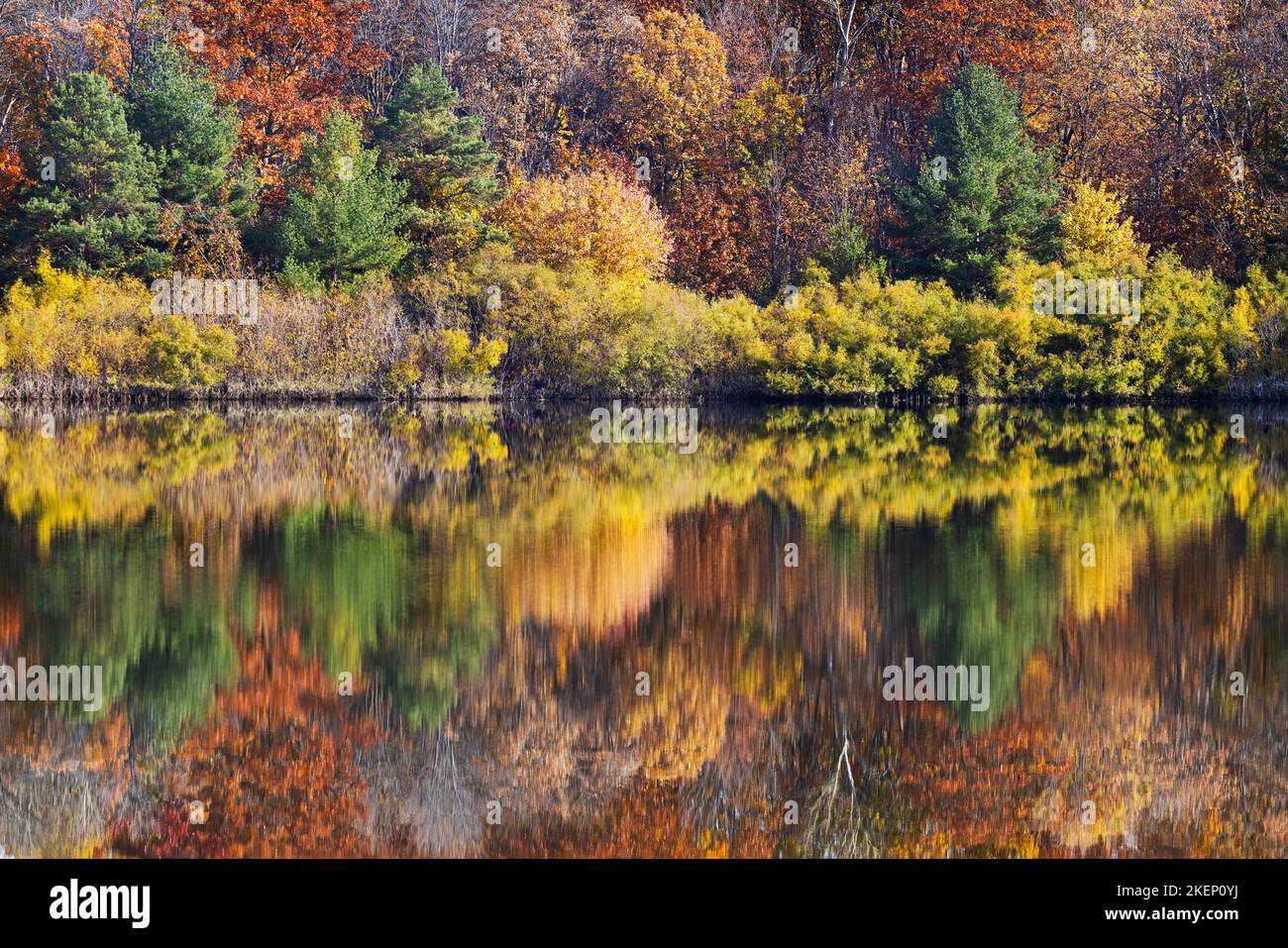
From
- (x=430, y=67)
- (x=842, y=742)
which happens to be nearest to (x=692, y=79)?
(x=430, y=67)

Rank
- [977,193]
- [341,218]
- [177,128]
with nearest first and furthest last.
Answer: [977,193]
[341,218]
[177,128]

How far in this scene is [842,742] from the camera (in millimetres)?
9062

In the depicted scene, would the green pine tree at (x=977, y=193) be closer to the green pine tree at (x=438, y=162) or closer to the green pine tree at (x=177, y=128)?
the green pine tree at (x=438, y=162)

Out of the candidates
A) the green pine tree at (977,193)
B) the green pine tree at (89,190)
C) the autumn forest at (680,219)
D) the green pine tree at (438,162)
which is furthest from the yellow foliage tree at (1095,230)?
the green pine tree at (89,190)

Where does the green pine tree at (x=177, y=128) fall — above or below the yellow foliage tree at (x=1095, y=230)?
above

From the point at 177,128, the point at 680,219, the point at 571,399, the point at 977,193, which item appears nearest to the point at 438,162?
the point at 177,128

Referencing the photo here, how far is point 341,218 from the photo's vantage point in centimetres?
4419

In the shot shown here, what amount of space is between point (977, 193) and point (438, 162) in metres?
15.8

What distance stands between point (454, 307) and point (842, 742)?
35.9 m

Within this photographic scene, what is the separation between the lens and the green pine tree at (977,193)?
139 ft

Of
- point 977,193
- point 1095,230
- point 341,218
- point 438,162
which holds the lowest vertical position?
point 1095,230

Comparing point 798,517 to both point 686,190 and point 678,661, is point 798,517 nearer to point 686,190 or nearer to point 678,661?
point 678,661

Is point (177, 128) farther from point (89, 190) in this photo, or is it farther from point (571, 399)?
point (571, 399)

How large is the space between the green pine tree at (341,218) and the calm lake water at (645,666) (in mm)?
23924
